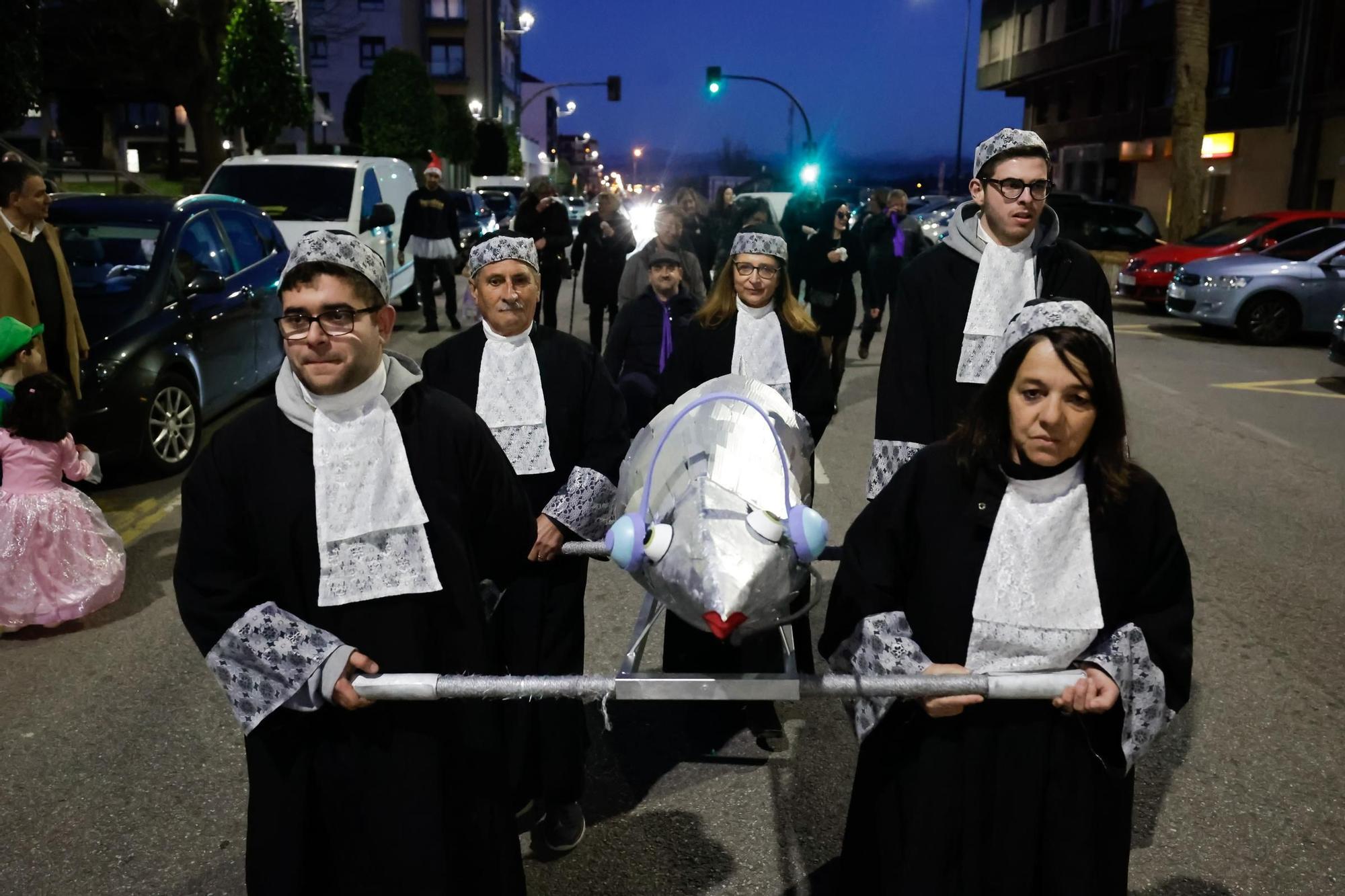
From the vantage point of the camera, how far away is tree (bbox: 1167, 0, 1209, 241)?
2378 cm

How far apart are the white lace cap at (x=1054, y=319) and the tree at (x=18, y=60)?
54.8ft

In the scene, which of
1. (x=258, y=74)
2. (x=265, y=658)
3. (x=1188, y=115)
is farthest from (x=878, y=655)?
(x=258, y=74)

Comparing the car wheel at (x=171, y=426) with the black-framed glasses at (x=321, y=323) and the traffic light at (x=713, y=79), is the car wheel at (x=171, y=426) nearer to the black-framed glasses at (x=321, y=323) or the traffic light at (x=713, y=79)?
the black-framed glasses at (x=321, y=323)

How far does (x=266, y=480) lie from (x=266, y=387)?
30.7 ft

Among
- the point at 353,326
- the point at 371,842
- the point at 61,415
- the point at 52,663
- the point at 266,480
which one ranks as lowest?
the point at 52,663

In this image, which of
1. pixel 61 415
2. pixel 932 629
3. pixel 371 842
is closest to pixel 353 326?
pixel 371 842

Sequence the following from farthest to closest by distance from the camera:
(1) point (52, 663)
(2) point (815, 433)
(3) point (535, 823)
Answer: (1) point (52, 663)
(2) point (815, 433)
(3) point (535, 823)

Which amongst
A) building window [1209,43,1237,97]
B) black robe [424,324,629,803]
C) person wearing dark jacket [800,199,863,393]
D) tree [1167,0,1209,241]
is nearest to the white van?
person wearing dark jacket [800,199,863,393]

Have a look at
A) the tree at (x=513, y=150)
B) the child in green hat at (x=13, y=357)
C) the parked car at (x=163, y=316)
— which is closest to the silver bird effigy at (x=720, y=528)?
the child in green hat at (x=13, y=357)

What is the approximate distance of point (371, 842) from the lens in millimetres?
2543

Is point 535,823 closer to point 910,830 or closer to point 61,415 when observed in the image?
point 910,830

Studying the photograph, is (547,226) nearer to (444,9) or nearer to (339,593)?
(339,593)

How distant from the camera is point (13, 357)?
5906mm

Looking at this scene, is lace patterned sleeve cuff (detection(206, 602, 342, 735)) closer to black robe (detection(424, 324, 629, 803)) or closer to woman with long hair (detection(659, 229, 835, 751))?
black robe (detection(424, 324, 629, 803))
